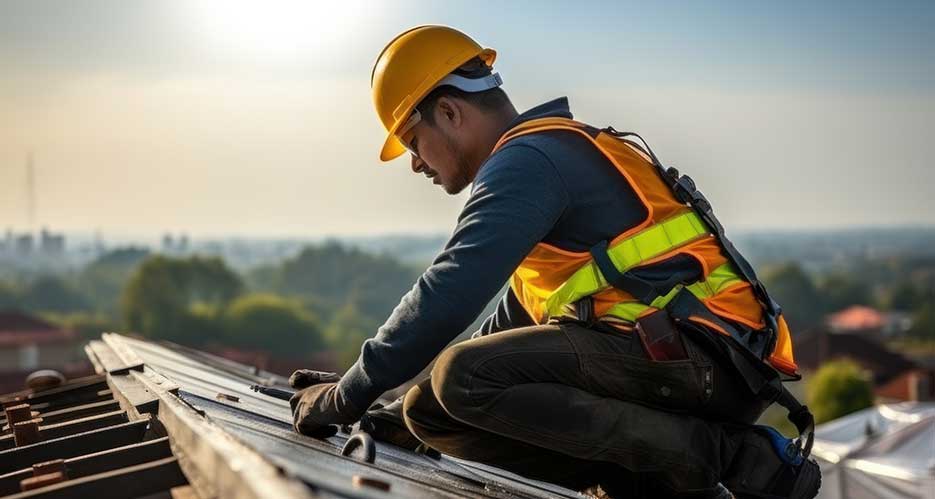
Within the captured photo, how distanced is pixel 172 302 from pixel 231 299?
13.9 meters

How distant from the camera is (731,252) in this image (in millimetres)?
4070

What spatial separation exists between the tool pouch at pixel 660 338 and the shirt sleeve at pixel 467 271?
441mm

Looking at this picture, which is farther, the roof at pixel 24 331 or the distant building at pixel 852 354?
the distant building at pixel 852 354

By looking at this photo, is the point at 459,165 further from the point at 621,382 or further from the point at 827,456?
the point at 827,456

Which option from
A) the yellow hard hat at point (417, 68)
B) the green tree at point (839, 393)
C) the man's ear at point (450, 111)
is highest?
the yellow hard hat at point (417, 68)

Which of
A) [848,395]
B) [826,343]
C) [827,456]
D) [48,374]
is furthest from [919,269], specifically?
[48,374]

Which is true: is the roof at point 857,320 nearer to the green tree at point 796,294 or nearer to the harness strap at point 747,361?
the green tree at point 796,294

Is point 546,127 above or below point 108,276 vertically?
above

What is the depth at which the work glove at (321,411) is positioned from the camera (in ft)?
12.7

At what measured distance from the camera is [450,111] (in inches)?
170

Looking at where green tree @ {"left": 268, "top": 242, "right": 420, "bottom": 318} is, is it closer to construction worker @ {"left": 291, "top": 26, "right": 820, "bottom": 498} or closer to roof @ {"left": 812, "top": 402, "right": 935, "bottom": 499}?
roof @ {"left": 812, "top": 402, "right": 935, "bottom": 499}

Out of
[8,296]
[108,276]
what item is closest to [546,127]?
[8,296]

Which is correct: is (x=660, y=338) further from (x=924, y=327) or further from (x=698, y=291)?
(x=924, y=327)

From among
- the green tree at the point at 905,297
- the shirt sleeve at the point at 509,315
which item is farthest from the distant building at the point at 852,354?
the green tree at the point at 905,297
